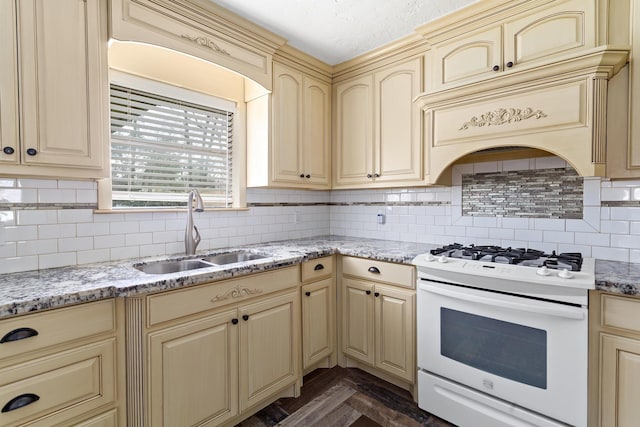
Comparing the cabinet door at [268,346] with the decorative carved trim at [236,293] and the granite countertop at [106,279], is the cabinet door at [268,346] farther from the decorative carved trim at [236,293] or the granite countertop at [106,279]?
the granite countertop at [106,279]

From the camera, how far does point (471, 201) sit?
2.34 meters

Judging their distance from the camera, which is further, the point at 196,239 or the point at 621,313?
the point at 196,239

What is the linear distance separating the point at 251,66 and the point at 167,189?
1037mm

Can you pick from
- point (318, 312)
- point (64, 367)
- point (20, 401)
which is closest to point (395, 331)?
point (318, 312)

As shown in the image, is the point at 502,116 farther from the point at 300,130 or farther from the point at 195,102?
the point at 195,102

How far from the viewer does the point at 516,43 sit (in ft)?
6.07

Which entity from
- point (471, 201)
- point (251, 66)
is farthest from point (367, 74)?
point (471, 201)

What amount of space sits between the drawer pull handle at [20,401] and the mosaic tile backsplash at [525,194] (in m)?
2.54

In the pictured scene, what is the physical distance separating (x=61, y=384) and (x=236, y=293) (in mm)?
770

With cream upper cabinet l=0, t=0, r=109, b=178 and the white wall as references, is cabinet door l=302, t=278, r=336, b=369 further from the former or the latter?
cream upper cabinet l=0, t=0, r=109, b=178

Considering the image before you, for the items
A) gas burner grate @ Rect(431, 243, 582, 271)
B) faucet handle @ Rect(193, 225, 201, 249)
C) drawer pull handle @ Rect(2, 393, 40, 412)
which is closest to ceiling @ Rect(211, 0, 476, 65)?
faucet handle @ Rect(193, 225, 201, 249)

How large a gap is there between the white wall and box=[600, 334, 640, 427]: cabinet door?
0.64m

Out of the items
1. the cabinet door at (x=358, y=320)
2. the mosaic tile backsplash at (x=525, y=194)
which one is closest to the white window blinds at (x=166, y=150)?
the cabinet door at (x=358, y=320)

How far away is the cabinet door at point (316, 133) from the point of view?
8.71 ft
